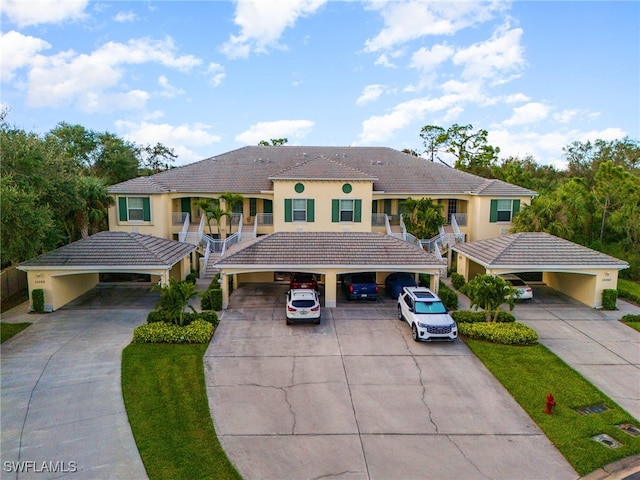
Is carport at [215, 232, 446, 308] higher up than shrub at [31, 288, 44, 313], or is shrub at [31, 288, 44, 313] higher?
carport at [215, 232, 446, 308]

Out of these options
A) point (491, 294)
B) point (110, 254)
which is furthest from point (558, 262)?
point (110, 254)

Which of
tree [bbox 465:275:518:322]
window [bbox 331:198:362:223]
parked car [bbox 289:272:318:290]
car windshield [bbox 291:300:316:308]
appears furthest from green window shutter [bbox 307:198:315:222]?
tree [bbox 465:275:518:322]

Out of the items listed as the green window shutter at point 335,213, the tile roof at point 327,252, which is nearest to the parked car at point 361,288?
the tile roof at point 327,252

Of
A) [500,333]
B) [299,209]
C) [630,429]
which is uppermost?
[299,209]

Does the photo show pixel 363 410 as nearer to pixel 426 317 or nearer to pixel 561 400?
pixel 561 400

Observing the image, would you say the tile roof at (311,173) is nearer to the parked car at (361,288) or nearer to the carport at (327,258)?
the carport at (327,258)

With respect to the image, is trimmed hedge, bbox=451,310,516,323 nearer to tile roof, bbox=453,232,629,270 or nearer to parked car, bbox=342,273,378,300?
tile roof, bbox=453,232,629,270
